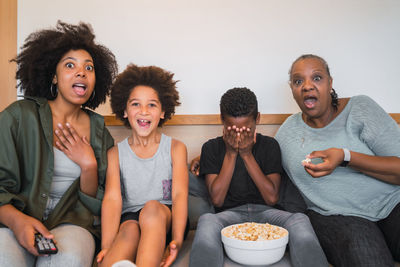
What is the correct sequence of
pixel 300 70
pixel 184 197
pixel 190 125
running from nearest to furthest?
pixel 184 197
pixel 300 70
pixel 190 125

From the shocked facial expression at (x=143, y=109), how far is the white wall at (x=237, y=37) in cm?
42

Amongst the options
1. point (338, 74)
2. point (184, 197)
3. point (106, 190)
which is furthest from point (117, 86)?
point (338, 74)

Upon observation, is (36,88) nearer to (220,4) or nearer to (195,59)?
(195,59)

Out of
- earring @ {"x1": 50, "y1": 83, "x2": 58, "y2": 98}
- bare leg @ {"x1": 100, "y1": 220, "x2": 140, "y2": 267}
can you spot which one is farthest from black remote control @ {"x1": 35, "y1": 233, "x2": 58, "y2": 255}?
earring @ {"x1": 50, "y1": 83, "x2": 58, "y2": 98}

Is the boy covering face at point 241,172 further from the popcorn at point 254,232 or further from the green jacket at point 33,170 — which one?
the green jacket at point 33,170

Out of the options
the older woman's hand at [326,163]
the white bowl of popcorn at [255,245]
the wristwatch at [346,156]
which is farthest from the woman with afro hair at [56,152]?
the wristwatch at [346,156]

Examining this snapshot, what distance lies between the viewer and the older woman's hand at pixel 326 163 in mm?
1290

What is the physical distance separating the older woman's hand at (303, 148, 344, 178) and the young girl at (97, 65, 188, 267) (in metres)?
0.50

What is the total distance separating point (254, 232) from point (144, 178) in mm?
534

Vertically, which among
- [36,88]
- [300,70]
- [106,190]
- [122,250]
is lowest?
[122,250]

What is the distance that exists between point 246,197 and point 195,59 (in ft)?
2.70

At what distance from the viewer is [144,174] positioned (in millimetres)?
1465

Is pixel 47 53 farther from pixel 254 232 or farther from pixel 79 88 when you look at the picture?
pixel 254 232

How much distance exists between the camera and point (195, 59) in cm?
190
